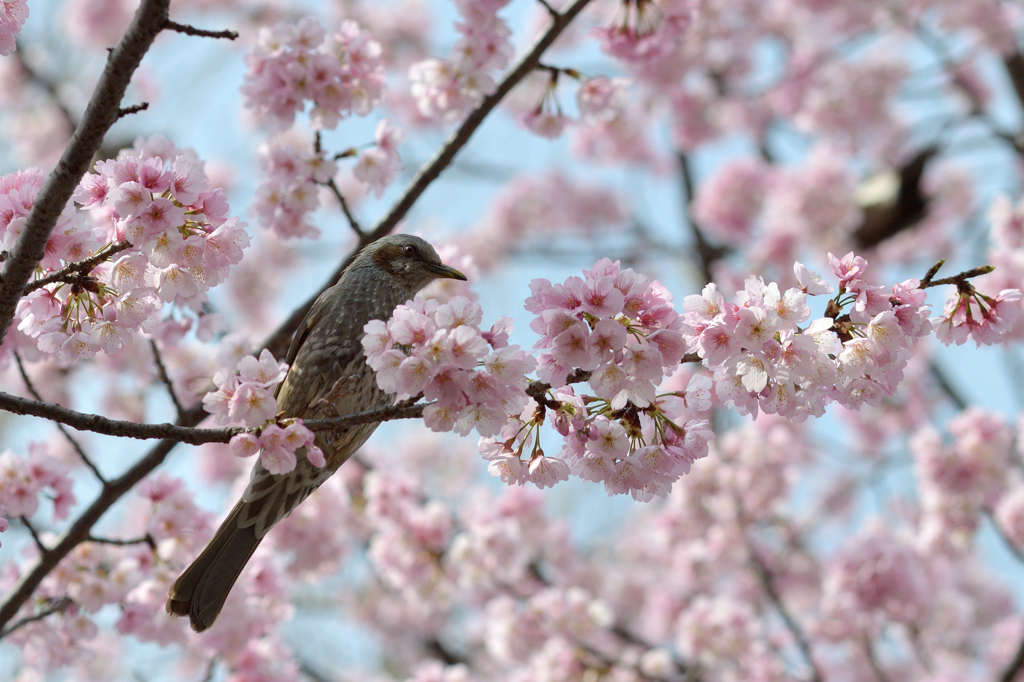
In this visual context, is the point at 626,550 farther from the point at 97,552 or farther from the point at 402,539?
the point at 97,552

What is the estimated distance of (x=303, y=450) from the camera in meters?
2.31

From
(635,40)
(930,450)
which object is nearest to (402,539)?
(635,40)

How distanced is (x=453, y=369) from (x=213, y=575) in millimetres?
1298

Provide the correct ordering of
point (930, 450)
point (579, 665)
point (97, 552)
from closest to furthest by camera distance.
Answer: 1. point (97, 552)
2. point (579, 665)
3. point (930, 450)

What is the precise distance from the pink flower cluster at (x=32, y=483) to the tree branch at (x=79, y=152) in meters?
1.19

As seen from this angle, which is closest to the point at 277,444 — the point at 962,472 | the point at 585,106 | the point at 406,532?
the point at 585,106

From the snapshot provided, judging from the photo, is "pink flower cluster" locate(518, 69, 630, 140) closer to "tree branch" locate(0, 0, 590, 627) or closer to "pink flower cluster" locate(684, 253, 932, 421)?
"tree branch" locate(0, 0, 590, 627)

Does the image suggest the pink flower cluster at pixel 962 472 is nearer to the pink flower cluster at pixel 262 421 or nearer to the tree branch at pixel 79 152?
the pink flower cluster at pixel 262 421

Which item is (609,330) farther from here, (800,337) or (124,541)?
(124,541)

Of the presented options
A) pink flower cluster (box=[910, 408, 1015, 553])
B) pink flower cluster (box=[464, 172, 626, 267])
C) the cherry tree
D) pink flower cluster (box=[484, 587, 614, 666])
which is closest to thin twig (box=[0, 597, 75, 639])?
the cherry tree

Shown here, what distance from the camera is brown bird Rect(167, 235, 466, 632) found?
226 centimetres

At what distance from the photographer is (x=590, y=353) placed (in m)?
1.44

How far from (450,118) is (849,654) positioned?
4577 millimetres

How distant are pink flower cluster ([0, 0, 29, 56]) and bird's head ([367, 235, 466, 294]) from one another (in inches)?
52.1
